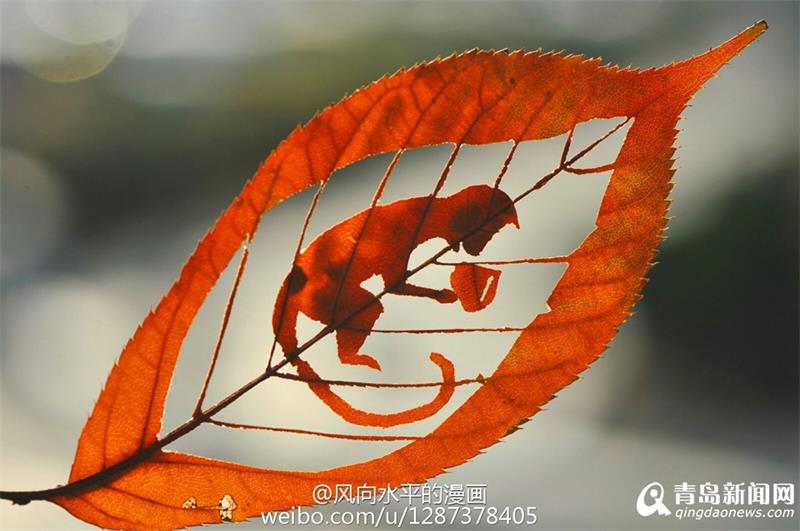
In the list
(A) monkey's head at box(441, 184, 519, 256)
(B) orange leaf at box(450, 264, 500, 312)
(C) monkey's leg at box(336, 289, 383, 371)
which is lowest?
(C) monkey's leg at box(336, 289, 383, 371)

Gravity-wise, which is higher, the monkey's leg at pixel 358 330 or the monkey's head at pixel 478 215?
the monkey's head at pixel 478 215

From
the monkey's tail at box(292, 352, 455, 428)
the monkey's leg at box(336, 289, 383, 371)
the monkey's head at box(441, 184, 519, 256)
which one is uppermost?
the monkey's head at box(441, 184, 519, 256)

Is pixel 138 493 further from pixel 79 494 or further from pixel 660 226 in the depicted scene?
pixel 660 226

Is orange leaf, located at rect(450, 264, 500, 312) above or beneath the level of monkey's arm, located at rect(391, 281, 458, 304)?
above

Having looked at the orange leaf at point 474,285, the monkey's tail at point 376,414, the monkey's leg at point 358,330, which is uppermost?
the orange leaf at point 474,285

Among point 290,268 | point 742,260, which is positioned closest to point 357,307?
point 290,268

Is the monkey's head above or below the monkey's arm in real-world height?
above

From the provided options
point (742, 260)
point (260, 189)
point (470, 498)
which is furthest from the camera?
point (742, 260)

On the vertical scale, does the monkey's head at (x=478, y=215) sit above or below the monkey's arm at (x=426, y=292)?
above
